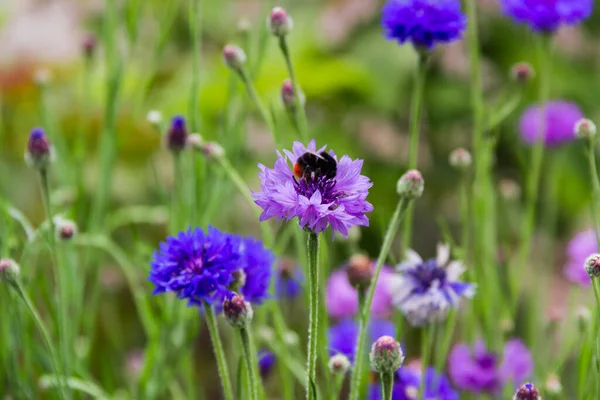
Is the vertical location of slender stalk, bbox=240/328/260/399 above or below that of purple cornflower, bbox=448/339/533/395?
below

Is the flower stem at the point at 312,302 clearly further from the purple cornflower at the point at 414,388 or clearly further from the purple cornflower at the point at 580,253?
the purple cornflower at the point at 580,253

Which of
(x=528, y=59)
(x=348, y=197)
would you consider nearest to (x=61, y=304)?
(x=348, y=197)

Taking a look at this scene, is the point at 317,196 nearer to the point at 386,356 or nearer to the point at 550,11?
the point at 386,356

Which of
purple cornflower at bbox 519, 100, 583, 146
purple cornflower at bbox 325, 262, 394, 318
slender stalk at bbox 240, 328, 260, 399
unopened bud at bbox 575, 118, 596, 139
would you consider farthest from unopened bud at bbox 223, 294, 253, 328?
purple cornflower at bbox 519, 100, 583, 146

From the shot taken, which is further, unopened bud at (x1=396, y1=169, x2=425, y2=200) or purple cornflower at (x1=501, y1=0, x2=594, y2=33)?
purple cornflower at (x1=501, y1=0, x2=594, y2=33)

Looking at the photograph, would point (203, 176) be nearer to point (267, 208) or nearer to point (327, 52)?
point (267, 208)

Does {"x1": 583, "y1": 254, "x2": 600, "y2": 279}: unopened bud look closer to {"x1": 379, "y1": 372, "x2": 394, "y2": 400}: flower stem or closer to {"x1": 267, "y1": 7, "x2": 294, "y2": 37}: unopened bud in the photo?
{"x1": 379, "y1": 372, "x2": 394, "y2": 400}: flower stem

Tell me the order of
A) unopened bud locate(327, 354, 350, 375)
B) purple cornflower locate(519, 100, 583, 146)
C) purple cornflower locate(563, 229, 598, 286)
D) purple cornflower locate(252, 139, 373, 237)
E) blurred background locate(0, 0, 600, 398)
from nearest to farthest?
1. purple cornflower locate(252, 139, 373, 237)
2. unopened bud locate(327, 354, 350, 375)
3. purple cornflower locate(563, 229, 598, 286)
4. purple cornflower locate(519, 100, 583, 146)
5. blurred background locate(0, 0, 600, 398)

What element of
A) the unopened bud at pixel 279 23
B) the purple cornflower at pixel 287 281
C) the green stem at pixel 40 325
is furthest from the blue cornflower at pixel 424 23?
the green stem at pixel 40 325
